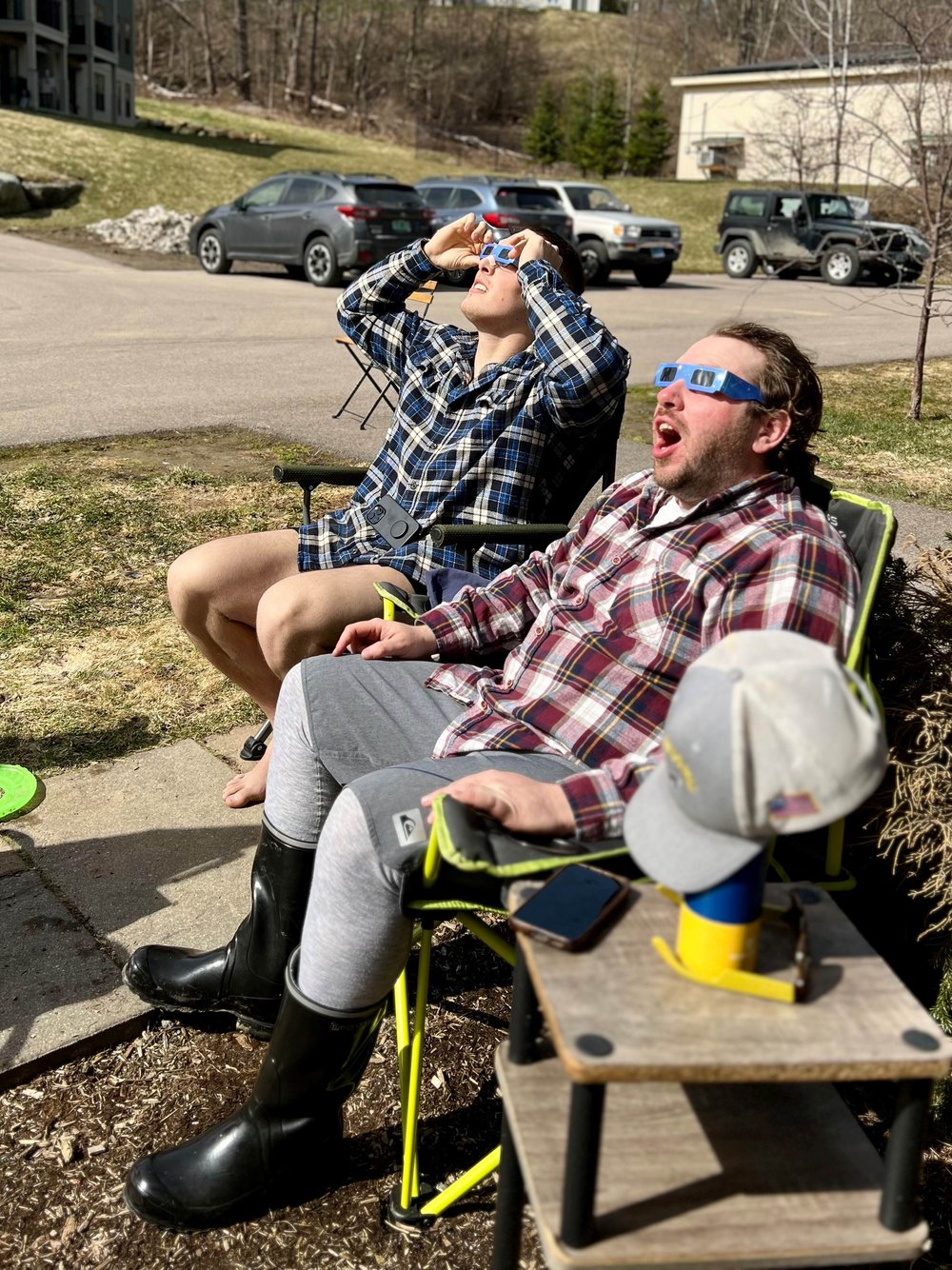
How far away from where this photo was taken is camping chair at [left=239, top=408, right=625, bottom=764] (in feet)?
9.45

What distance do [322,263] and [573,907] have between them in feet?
55.3

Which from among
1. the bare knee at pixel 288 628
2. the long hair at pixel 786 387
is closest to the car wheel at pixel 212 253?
the bare knee at pixel 288 628

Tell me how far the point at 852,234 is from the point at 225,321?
14.0 metres

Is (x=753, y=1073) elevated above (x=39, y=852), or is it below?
above

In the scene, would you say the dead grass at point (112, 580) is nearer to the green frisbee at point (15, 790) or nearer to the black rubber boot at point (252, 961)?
the green frisbee at point (15, 790)

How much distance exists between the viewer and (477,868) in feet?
5.58

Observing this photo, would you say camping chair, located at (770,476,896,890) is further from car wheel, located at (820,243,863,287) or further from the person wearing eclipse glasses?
car wheel, located at (820,243,863,287)

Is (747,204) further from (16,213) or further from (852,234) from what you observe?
(16,213)

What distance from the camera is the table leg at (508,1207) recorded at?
1644 mm

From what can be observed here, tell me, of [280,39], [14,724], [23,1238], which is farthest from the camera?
[280,39]

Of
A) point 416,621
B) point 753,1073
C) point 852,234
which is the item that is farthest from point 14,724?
point 852,234

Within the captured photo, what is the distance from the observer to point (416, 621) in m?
2.62

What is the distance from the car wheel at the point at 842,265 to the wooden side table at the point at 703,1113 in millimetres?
22532

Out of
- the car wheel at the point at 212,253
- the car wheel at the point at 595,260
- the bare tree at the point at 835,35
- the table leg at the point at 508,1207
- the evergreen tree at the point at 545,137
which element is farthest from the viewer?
the evergreen tree at the point at 545,137
